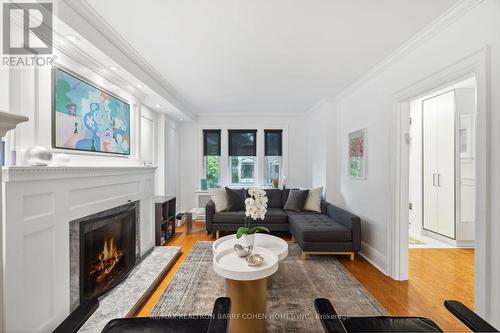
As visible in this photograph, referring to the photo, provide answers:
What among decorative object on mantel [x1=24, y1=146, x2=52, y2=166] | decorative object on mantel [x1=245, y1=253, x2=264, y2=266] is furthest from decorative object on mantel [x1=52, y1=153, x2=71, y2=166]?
decorative object on mantel [x1=245, y1=253, x2=264, y2=266]

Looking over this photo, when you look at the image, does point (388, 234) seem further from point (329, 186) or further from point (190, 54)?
point (190, 54)

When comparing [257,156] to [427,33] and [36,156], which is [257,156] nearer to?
[427,33]

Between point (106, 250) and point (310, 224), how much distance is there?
8.61 feet

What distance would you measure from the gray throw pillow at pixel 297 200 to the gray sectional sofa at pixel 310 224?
0.43 ft

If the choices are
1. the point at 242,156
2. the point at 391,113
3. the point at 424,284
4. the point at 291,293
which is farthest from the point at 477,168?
the point at 242,156

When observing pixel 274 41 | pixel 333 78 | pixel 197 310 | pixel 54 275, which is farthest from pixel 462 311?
pixel 333 78

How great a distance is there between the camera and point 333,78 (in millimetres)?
3250

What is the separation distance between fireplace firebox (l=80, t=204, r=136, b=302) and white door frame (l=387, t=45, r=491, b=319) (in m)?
3.15

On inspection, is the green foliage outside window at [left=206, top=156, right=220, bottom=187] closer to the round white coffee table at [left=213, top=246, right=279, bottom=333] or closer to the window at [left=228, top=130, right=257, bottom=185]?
the window at [left=228, top=130, right=257, bottom=185]

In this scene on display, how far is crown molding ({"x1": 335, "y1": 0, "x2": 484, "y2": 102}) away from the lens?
1.70 metres

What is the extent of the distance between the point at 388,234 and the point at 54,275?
3330mm

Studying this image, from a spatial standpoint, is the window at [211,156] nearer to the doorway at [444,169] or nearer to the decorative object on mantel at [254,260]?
the decorative object on mantel at [254,260]

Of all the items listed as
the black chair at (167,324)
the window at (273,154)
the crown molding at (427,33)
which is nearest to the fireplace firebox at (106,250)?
the black chair at (167,324)

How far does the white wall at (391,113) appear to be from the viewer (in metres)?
1.53
